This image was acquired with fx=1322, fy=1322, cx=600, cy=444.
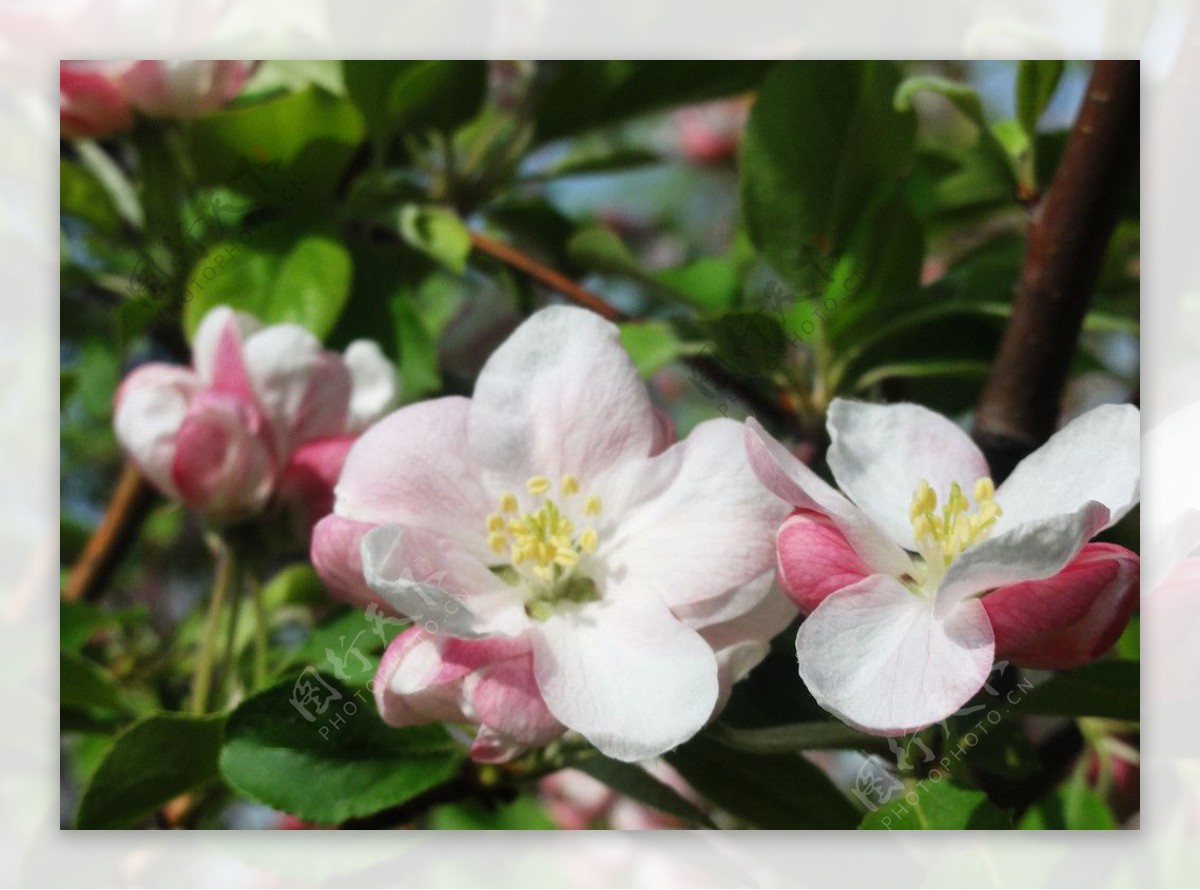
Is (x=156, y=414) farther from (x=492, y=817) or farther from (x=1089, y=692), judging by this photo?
(x=1089, y=692)

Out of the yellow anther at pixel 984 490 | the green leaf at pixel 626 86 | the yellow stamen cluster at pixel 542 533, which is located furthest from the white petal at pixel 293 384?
the yellow anther at pixel 984 490

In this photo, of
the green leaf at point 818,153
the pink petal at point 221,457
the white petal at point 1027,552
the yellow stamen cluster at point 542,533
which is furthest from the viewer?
the green leaf at point 818,153

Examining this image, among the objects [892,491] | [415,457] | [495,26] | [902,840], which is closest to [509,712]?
[415,457]

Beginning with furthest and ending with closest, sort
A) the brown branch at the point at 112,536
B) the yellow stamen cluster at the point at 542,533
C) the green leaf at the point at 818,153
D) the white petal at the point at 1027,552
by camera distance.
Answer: the brown branch at the point at 112,536 → the green leaf at the point at 818,153 → the yellow stamen cluster at the point at 542,533 → the white petal at the point at 1027,552

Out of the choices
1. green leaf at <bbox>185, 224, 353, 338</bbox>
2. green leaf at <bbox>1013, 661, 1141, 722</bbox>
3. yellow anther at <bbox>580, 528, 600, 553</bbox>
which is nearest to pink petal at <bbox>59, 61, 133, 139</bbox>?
green leaf at <bbox>185, 224, 353, 338</bbox>

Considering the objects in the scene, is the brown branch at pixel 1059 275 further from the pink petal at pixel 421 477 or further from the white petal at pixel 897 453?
the pink petal at pixel 421 477

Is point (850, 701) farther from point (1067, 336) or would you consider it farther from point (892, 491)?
point (1067, 336)
